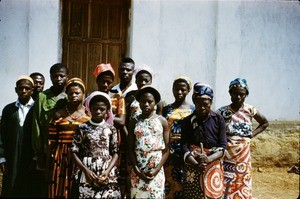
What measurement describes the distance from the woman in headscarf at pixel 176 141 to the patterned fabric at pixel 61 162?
1131 millimetres

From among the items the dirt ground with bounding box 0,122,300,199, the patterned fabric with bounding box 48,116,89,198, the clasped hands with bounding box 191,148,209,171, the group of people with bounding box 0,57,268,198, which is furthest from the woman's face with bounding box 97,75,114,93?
the dirt ground with bounding box 0,122,300,199

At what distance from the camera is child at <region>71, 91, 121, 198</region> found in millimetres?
3943

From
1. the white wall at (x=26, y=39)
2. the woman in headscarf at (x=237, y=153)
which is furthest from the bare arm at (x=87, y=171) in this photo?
the white wall at (x=26, y=39)

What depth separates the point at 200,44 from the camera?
283 inches

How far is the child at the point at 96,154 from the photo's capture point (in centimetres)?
394

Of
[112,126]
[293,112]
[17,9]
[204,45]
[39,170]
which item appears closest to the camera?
[112,126]

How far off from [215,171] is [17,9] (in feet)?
15.1

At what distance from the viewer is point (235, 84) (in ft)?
15.6

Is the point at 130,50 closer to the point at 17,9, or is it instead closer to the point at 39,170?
the point at 17,9

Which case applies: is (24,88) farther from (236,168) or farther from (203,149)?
(236,168)

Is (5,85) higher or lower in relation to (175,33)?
lower

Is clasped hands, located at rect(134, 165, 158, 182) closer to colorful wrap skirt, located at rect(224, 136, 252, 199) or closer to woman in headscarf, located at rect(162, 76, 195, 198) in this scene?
woman in headscarf, located at rect(162, 76, 195, 198)

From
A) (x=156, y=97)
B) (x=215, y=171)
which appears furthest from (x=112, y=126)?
(x=215, y=171)

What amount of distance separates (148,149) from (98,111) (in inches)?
26.3
